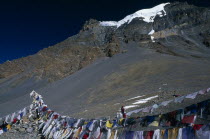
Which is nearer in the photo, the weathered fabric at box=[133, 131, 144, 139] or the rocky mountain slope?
the weathered fabric at box=[133, 131, 144, 139]

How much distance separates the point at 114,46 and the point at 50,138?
80589mm

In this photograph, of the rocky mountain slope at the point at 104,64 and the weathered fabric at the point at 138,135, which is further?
the rocky mountain slope at the point at 104,64

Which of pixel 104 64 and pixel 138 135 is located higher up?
pixel 104 64

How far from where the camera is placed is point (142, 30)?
16138 centimetres

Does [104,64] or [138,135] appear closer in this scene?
[138,135]

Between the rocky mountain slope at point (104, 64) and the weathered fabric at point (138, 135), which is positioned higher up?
the rocky mountain slope at point (104, 64)

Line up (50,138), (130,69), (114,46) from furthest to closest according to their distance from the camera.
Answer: (114,46)
(130,69)
(50,138)

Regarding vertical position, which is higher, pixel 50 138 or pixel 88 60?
pixel 88 60

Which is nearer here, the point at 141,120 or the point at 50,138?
the point at 141,120

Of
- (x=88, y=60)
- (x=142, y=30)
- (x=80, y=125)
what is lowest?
(x=80, y=125)

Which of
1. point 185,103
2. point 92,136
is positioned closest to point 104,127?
point 92,136

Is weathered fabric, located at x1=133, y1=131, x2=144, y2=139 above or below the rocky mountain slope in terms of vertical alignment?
below

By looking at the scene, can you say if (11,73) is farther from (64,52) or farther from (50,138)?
(50,138)

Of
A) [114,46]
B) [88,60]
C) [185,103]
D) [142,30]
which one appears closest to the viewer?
[185,103]
